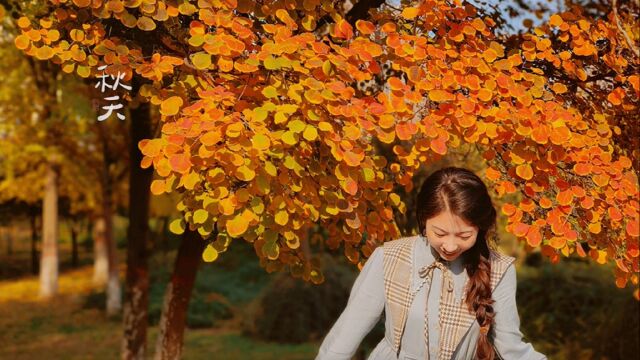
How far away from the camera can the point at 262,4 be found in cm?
420

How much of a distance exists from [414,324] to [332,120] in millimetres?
1248

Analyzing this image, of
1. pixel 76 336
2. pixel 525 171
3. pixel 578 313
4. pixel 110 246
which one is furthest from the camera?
pixel 110 246

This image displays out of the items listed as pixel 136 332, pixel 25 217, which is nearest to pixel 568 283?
pixel 136 332

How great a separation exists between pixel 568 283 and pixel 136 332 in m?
7.22

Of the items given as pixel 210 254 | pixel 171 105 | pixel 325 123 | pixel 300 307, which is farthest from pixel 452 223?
pixel 300 307

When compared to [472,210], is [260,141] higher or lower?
higher

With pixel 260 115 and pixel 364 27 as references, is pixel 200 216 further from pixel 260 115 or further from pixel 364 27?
pixel 364 27

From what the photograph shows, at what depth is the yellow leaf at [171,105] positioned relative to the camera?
353cm

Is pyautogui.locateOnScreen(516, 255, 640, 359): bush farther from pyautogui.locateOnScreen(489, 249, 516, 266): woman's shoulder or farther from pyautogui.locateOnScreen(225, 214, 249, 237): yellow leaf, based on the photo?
pyautogui.locateOnScreen(225, 214, 249, 237): yellow leaf

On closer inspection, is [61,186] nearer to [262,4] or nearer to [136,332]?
[136,332]

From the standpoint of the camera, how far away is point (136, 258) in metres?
7.78

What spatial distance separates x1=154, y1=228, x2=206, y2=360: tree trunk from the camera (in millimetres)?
6324

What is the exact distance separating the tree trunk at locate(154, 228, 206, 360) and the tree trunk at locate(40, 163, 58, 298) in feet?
41.6

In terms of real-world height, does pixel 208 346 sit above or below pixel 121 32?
below
